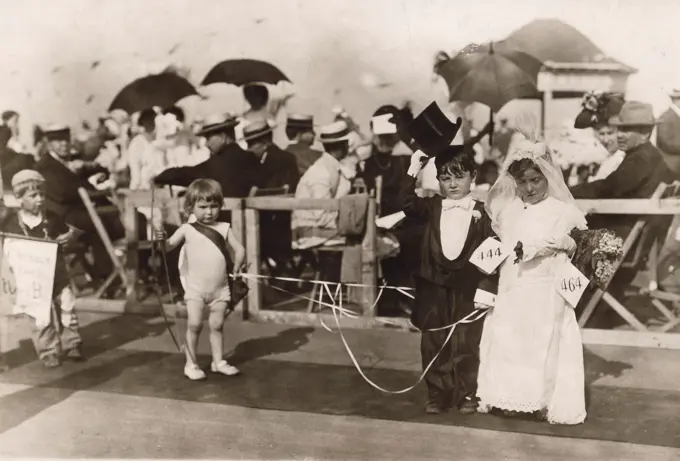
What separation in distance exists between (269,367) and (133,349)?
756mm

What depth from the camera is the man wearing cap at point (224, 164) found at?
11.5 ft

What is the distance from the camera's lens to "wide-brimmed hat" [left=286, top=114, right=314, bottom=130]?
3.94m

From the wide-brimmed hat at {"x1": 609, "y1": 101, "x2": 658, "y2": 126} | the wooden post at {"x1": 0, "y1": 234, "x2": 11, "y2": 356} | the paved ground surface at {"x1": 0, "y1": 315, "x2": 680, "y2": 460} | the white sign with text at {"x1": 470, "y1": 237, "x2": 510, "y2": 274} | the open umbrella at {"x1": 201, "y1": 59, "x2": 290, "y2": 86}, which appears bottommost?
the paved ground surface at {"x1": 0, "y1": 315, "x2": 680, "y2": 460}

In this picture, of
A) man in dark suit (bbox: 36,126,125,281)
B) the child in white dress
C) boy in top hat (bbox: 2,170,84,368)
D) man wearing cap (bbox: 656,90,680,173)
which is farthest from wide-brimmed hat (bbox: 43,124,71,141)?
man wearing cap (bbox: 656,90,680,173)

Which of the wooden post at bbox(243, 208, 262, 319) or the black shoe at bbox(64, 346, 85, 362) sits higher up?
the wooden post at bbox(243, 208, 262, 319)

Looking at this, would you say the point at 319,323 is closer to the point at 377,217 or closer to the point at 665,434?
the point at 377,217

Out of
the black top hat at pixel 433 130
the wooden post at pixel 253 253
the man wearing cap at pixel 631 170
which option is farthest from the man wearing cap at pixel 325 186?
the man wearing cap at pixel 631 170

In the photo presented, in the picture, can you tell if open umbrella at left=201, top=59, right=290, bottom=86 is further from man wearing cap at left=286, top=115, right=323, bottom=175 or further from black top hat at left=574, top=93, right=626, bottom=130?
black top hat at left=574, top=93, right=626, bottom=130

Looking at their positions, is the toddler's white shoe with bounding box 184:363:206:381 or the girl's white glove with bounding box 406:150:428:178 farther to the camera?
the toddler's white shoe with bounding box 184:363:206:381

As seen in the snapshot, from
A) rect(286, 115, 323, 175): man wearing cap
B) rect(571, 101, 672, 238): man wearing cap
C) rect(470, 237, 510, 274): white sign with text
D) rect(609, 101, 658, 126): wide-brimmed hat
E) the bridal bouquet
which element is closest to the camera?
the bridal bouquet

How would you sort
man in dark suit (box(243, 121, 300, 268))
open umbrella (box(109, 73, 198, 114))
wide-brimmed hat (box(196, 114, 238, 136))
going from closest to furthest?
open umbrella (box(109, 73, 198, 114)) < wide-brimmed hat (box(196, 114, 238, 136)) < man in dark suit (box(243, 121, 300, 268))

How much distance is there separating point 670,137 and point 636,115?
18cm

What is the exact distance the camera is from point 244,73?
3.33 m

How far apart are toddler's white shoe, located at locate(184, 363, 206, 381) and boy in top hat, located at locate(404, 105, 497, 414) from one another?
3.36 feet
